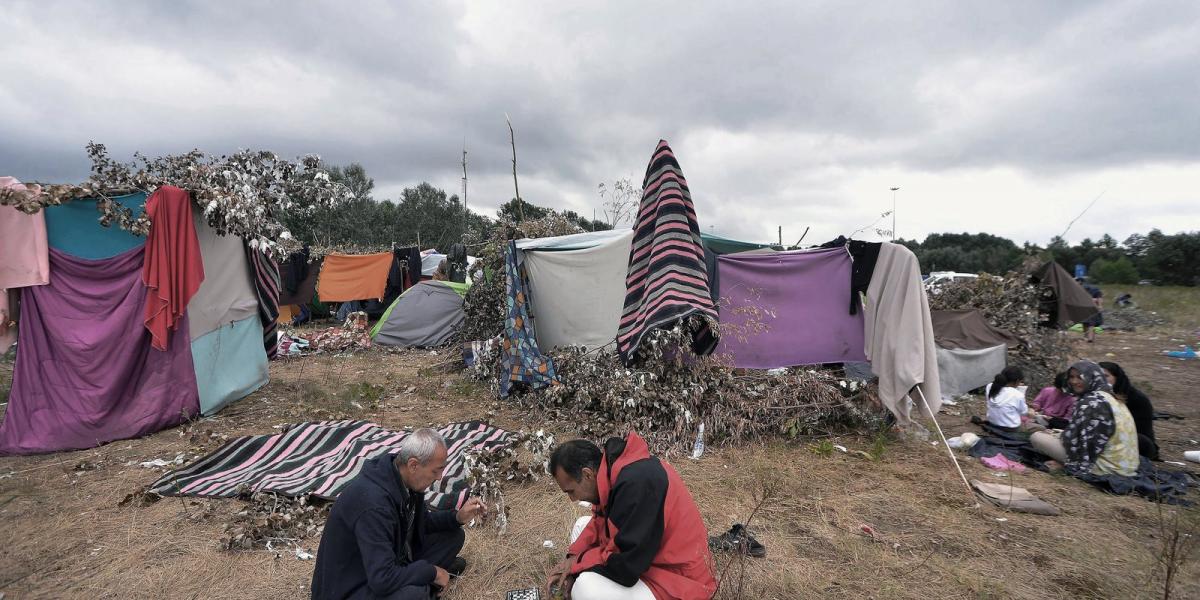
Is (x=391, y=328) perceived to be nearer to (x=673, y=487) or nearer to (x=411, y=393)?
(x=411, y=393)

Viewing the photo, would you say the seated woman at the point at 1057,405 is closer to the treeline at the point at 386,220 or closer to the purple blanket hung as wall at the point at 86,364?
the purple blanket hung as wall at the point at 86,364

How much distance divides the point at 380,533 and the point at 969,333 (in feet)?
25.6

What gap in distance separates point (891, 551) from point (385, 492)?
10.1ft

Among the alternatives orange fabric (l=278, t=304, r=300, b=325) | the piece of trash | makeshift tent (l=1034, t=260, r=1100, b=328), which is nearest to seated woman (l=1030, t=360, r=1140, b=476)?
the piece of trash

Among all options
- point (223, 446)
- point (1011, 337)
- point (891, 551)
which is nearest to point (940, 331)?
point (1011, 337)

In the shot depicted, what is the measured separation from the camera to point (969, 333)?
24.3 feet

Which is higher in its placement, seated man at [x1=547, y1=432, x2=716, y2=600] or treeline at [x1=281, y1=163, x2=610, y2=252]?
treeline at [x1=281, y1=163, x2=610, y2=252]

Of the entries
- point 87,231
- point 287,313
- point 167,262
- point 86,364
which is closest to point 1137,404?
point 167,262

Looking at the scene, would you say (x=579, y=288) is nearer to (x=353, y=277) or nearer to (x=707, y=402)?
(x=707, y=402)

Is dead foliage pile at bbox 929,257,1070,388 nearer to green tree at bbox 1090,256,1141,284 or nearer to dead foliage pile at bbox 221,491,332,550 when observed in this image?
dead foliage pile at bbox 221,491,332,550

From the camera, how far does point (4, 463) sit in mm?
5020

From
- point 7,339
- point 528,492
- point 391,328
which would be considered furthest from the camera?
point 391,328

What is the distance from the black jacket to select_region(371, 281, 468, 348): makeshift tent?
9.00 metres

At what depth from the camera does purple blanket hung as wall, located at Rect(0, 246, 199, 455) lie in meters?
5.37
